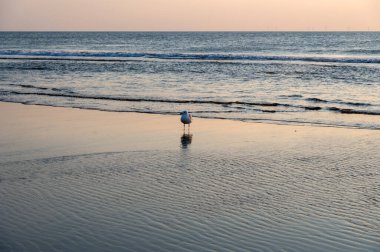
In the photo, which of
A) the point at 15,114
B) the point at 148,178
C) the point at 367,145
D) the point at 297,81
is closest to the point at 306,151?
the point at 367,145

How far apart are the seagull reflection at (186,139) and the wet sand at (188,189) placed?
0.03m

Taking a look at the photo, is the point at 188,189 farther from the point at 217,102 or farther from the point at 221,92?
the point at 221,92

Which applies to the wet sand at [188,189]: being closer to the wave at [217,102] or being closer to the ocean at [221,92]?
the ocean at [221,92]

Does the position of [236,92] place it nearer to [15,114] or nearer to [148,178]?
[15,114]

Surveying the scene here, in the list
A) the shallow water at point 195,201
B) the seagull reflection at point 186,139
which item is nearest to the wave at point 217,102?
the seagull reflection at point 186,139

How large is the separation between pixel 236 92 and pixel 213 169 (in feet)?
46.2

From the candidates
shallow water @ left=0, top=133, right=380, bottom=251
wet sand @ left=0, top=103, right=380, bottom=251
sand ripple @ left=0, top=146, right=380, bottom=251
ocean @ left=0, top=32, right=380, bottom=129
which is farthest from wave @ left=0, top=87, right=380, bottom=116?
sand ripple @ left=0, top=146, right=380, bottom=251

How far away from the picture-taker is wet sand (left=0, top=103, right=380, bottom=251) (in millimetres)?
6570

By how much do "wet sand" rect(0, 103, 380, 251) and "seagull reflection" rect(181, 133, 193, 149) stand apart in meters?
0.03

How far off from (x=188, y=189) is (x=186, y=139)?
4411mm

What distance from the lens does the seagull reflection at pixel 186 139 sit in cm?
1224

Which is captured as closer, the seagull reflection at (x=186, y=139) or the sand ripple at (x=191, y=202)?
the sand ripple at (x=191, y=202)

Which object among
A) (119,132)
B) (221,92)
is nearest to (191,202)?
(119,132)

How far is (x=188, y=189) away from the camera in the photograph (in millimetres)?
8617
